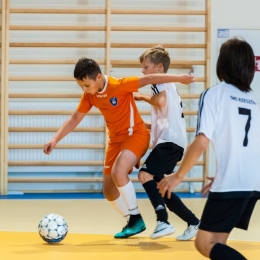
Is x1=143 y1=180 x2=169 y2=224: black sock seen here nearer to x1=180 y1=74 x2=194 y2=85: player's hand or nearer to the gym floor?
the gym floor

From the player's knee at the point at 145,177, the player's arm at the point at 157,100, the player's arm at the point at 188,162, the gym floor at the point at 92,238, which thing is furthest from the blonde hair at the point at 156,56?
the player's arm at the point at 188,162

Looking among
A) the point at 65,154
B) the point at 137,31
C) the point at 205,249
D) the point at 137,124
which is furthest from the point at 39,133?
the point at 205,249

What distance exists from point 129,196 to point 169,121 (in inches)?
23.7

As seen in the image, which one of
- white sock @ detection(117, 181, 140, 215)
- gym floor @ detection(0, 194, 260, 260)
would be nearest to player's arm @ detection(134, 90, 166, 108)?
white sock @ detection(117, 181, 140, 215)

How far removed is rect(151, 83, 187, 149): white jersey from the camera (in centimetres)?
416

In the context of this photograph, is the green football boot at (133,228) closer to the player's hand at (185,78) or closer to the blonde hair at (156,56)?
the player's hand at (185,78)

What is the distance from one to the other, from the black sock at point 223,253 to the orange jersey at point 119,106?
72.0 inches

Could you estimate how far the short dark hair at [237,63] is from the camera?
2.58 meters

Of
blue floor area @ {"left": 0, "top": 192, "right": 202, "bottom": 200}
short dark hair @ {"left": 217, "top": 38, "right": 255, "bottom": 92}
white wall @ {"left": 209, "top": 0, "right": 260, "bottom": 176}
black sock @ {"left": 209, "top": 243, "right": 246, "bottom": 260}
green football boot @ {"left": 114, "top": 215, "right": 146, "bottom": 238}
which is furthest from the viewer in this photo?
white wall @ {"left": 209, "top": 0, "right": 260, "bottom": 176}

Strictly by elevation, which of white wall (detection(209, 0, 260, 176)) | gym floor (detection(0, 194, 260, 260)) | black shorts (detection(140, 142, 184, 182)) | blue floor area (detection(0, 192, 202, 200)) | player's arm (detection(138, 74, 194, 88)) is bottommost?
blue floor area (detection(0, 192, 202, 200))

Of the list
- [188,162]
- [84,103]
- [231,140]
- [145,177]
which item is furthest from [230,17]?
[188,162]

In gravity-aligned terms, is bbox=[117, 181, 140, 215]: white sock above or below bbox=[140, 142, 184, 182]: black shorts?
below

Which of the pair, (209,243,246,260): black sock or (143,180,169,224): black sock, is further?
(143,180,169,224): black sock

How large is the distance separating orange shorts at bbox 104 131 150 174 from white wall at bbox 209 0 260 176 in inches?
147
